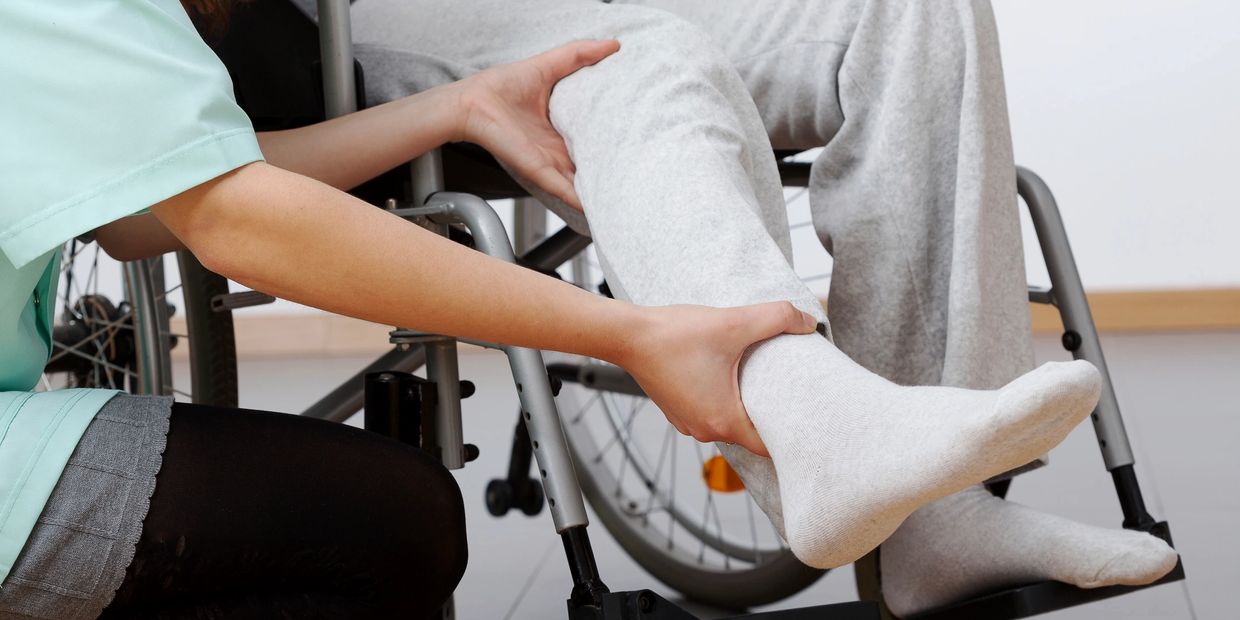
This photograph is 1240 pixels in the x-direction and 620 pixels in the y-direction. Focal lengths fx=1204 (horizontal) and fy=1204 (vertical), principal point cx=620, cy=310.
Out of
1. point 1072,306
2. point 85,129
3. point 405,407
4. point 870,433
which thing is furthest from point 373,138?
point 1072,306

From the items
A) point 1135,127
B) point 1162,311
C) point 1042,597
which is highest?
point 1135,127

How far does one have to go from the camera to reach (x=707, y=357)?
560mm

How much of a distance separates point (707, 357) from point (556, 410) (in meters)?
0.16

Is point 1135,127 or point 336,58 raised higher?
point 1135,127

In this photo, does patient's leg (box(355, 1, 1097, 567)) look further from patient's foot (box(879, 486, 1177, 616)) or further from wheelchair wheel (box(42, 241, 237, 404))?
wheelchair wheel (box(42, 241, 237, 404))

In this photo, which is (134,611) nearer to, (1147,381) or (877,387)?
(877,387)

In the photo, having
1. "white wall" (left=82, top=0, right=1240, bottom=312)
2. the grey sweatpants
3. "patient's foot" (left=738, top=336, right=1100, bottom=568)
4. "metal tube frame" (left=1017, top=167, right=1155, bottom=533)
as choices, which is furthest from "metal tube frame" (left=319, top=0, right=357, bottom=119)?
"white wall" (left=82, top=0, right=1240, bottom=312)

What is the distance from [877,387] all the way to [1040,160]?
2.47 meters

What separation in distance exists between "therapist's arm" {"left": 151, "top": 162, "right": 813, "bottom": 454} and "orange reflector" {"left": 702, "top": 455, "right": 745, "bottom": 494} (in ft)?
2.23

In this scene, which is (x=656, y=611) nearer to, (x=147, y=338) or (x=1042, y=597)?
(x=1042, y=597)

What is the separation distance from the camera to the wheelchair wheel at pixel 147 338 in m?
1.10

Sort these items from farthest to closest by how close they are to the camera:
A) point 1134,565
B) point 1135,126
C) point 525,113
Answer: point 1135,126 → point 525,113 → point 1134,565

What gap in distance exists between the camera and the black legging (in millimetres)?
558

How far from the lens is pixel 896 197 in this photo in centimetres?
71
